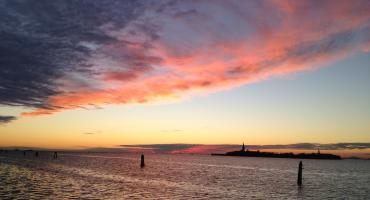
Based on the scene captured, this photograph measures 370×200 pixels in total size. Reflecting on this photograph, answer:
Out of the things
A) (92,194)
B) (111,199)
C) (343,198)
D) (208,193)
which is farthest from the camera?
(343,198)

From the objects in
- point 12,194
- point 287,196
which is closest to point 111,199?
point 12,194

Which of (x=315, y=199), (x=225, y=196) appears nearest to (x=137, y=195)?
(x=225, y=196)

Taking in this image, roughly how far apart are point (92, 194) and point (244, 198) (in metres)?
16.9

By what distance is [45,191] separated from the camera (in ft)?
119

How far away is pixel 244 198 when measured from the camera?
38.6m

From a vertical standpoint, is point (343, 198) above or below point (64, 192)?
below

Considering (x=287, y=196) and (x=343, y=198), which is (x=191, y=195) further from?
(x=343, y=198)

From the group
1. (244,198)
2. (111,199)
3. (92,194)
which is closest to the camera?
(111,199)

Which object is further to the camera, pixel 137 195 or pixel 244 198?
pixel 244 198

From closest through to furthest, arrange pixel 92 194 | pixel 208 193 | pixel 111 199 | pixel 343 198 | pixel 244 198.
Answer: pixel 111 199
pixel 92 194
pixel 244 198
pixel 208 193
pixel 343 198

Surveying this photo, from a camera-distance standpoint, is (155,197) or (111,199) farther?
(155,197)

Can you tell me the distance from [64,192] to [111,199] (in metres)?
6.74

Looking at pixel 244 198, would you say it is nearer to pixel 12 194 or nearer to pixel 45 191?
pixel 45 191

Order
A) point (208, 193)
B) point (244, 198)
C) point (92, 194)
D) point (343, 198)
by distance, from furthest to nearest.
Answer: point (343, 198), point (208, 193), point (244, 198), point (92, 194)
